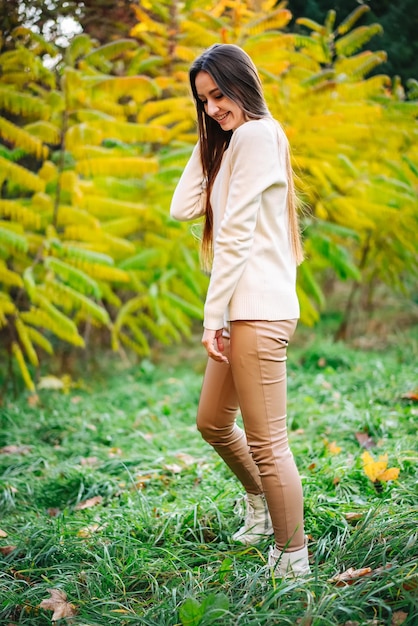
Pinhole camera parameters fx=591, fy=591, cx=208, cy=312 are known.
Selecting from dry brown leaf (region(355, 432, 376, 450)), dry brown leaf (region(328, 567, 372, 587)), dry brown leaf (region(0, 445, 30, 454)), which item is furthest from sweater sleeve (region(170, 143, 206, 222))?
dry brown leaf (region(0, 445, 30, 454))

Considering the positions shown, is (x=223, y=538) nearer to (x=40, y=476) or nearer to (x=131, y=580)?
(x=131, y=580)

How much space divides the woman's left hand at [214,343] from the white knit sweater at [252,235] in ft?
0.09

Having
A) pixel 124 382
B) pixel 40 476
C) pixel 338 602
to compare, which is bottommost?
pixel 124 382

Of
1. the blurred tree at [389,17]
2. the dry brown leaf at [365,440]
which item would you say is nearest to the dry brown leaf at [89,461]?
the dry brown leaf at [365,440]

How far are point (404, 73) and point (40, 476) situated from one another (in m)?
4.79

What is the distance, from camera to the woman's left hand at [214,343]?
1.96 m

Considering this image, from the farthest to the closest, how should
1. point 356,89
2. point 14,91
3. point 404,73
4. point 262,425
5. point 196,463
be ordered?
point 404,73
point 356,89
point 14,91
point 196,463
point 262,425

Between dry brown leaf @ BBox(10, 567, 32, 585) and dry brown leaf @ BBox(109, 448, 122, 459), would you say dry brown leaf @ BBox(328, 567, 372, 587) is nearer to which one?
dry brown leaf @ BBox(10, 567, 32, 585)

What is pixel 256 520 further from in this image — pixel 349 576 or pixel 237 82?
pixel 237 82

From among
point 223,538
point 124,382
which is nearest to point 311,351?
point 124,382

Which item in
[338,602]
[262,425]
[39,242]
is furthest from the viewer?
[39,242]

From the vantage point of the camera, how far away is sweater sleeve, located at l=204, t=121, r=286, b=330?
1.85 meters

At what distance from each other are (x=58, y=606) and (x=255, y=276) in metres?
1.24

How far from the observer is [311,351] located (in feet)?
18.8
